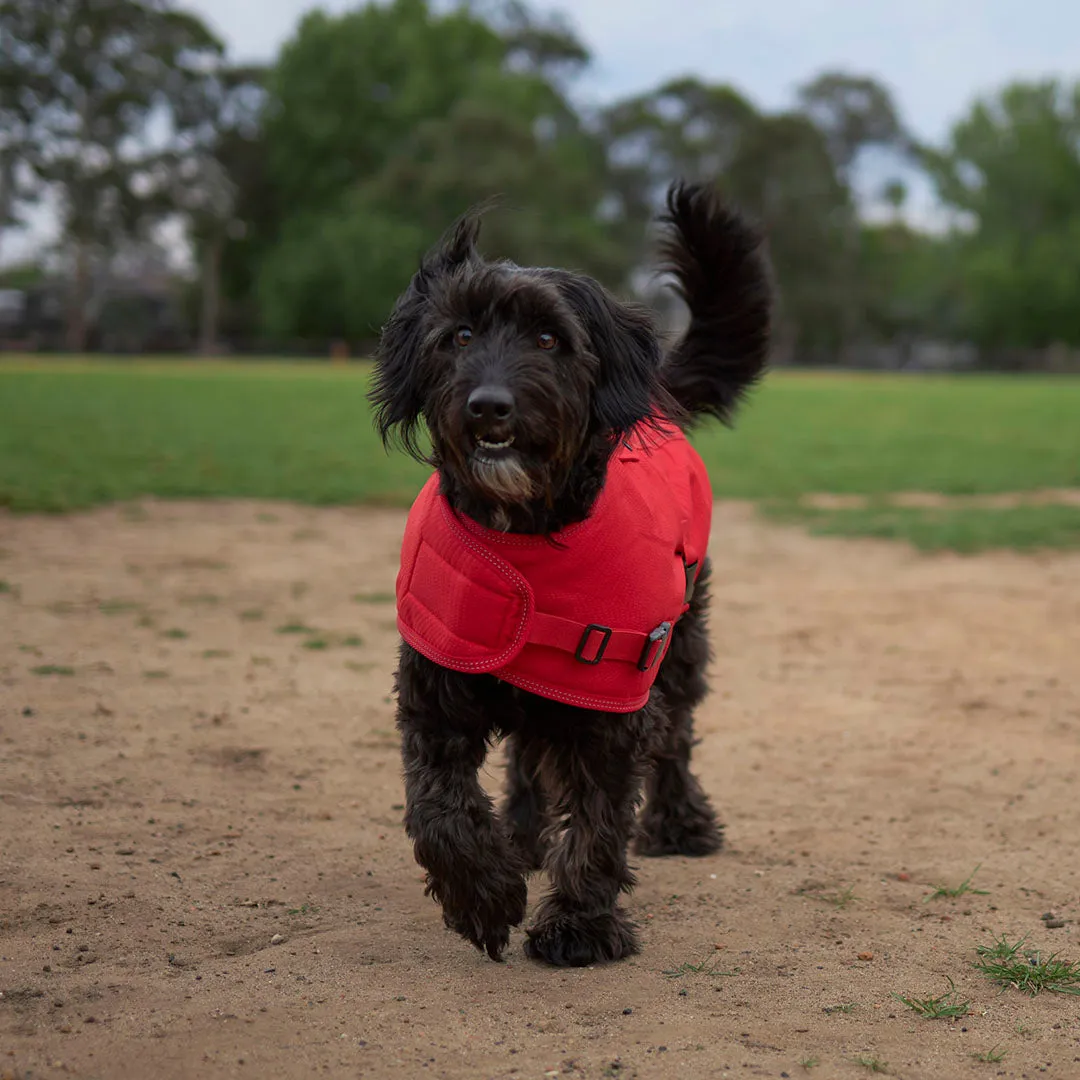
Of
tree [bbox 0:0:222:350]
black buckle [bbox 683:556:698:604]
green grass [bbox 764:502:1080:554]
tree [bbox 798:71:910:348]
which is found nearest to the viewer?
black buckle [bbox 683:556:698:604]

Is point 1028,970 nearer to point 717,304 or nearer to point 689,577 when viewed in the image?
point 689,577

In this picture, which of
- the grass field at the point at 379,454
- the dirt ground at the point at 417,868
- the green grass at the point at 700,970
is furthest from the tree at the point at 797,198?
the green grass at the point at 700,970

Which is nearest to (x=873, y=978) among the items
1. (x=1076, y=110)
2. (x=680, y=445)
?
(x=680, y=445)

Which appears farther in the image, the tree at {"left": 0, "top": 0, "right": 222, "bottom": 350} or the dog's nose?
the tree at {"left": 0, "top": 0, "right": 222, "bottom": 350}

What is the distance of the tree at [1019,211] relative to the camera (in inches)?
3071

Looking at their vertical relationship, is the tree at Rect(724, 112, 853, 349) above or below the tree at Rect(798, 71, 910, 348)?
below

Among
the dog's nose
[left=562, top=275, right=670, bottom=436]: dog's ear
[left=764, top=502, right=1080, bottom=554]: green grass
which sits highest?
[left=562, top=275, right=670, bottom=436]: dog's ear

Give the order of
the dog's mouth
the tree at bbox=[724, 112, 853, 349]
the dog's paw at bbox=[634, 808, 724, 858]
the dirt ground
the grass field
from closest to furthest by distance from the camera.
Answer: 1. the dirt ground
2. the dog's mouth
3. the dog's paw at bbox=[634, 808, 724, 858]
4. the grass field
5. the tree at bbox=[724, 112, 853, 349]

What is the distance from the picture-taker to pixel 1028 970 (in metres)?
→ 3.63

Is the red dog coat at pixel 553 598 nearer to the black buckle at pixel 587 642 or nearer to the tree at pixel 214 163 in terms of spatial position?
the black buckle at pixel 587 642

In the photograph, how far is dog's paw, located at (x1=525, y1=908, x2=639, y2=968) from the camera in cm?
384

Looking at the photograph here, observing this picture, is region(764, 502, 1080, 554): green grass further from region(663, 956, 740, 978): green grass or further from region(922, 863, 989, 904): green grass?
region(663, 956, 740, 978): green grass

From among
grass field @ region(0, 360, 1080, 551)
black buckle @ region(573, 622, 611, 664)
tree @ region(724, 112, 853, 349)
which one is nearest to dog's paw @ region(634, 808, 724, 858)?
black buckle @ region(573, 622, 611, 664)

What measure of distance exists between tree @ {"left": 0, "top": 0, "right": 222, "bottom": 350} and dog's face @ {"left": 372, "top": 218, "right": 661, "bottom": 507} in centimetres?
6018
